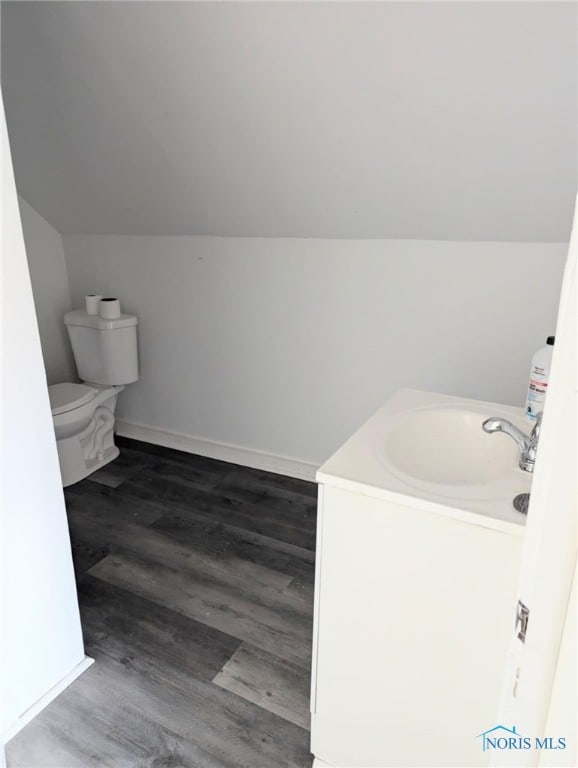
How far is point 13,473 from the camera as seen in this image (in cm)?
131

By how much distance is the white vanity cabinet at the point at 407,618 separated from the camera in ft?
3.18

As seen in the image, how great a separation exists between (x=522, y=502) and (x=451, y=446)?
0.43 m

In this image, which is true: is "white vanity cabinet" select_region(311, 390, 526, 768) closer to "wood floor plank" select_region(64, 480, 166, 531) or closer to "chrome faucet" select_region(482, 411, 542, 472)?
"chrome faucet" select_region(482, 411, 542, 472)

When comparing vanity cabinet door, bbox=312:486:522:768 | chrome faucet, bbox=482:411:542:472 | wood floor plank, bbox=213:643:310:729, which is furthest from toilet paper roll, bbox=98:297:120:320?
chrome faucet, bbox=482:411:542:472

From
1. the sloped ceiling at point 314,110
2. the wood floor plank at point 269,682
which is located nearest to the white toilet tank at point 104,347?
the sloped ceiling at point 314,110

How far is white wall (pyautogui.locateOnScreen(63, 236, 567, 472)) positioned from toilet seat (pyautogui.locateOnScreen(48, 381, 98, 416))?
0.43 metres

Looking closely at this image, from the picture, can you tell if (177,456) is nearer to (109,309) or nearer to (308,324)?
(109,309)

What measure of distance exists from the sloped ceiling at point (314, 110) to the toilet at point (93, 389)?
29.4 inches

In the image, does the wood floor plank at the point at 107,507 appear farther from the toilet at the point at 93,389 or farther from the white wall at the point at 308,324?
the white wall at the point at 308,324

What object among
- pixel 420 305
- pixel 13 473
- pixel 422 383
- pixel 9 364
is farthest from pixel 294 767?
pixel 420 305

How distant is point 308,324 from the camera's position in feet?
8.12

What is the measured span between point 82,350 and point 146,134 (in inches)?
51.0

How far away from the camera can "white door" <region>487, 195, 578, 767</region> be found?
1.77 feet

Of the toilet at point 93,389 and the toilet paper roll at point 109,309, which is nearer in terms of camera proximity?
the toilet at point 93,389
